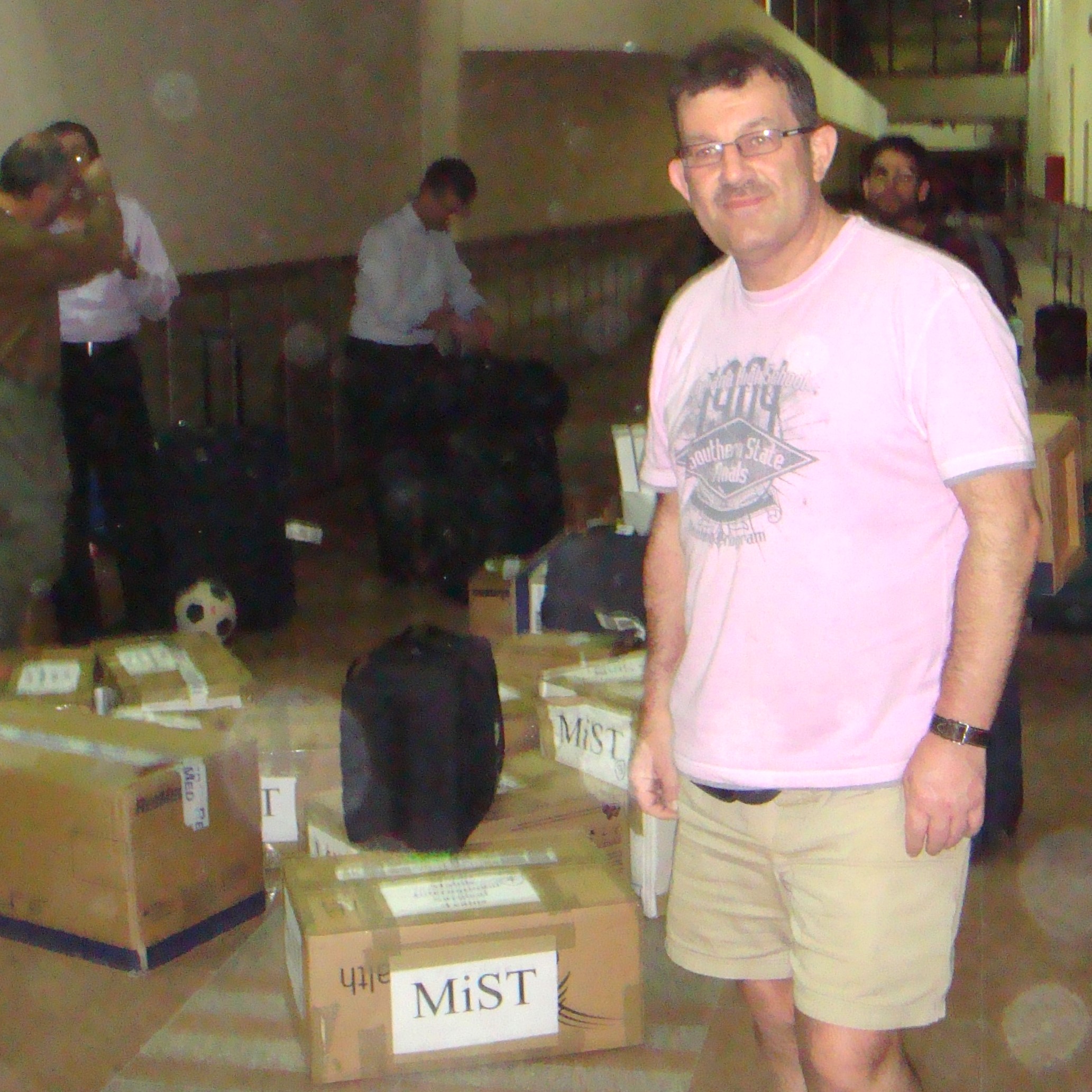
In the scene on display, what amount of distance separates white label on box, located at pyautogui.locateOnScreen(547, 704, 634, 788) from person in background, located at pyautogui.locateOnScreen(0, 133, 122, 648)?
1474 mm

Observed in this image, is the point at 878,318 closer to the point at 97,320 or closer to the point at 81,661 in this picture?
the point at 81,661

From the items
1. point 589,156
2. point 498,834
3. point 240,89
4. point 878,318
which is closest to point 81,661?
point 498,834

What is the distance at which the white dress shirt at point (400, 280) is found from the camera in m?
5.24

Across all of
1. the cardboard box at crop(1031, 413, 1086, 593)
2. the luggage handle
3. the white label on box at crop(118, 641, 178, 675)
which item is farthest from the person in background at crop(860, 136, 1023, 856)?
the luggage handle

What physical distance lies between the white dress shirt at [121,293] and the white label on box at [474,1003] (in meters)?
2.74

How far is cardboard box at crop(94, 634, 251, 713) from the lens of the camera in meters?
3.08

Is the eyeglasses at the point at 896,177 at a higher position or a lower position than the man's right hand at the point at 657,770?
higher

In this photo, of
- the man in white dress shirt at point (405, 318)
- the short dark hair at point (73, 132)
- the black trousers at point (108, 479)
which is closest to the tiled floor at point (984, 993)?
the black trousers at point (108, 479)

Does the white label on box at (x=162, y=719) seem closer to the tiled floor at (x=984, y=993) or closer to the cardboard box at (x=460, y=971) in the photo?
the tiled floor at (x=984, y=993)

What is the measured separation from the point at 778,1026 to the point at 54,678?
2.06 m

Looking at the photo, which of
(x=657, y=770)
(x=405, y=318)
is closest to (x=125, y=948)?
(x=657, y=770)

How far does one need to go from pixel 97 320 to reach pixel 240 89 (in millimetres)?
2196

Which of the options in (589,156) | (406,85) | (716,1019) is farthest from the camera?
(589,156)

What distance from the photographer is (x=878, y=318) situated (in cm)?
136
